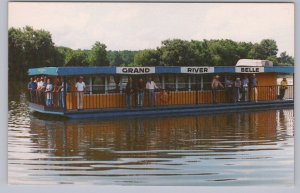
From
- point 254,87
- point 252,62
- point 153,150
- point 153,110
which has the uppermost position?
point 252,62

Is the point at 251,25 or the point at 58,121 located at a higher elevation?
the point at 251,25

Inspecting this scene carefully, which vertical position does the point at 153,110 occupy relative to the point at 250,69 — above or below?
below

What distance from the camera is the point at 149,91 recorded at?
3848 millimetres

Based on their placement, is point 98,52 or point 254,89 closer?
point 98,52

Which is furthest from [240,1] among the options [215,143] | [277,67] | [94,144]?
[94,144]

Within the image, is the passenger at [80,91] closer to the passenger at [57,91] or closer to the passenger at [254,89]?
the passenger at [57,91]

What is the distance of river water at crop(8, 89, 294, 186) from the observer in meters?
3.78

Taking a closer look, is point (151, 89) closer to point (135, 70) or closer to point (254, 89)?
point (135, 70)

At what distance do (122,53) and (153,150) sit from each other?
0.47 metres

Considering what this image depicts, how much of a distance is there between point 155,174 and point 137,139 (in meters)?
0.19

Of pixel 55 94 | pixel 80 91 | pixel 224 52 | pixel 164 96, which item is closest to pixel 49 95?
pixel 55 94

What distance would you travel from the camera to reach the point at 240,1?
12.3 feet

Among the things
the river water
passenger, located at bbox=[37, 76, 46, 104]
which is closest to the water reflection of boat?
the river water

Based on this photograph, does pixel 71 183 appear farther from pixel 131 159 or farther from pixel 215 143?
pixel 215 143
